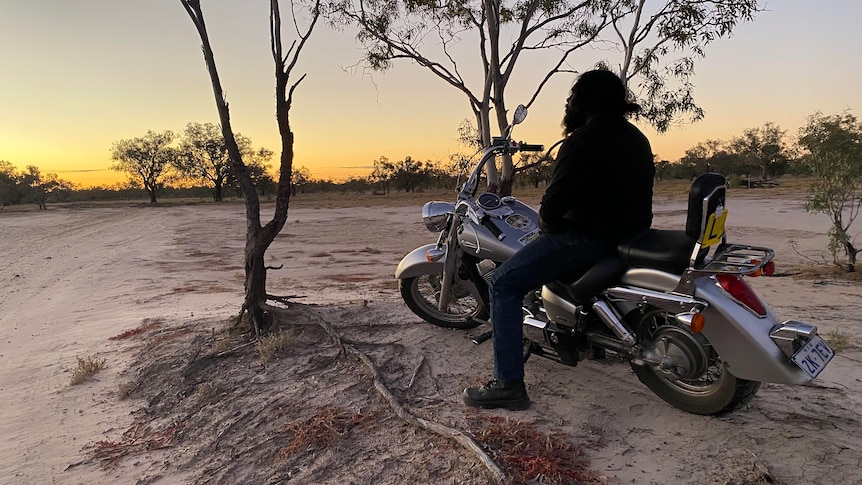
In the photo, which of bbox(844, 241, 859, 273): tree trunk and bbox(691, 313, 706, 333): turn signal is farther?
bbox(844, 241, 859, 273): tree trunk

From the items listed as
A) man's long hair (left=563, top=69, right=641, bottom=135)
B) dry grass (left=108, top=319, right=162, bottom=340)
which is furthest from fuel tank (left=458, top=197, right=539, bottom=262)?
dry grass (left=108, top=319, right=162, bottom=340)

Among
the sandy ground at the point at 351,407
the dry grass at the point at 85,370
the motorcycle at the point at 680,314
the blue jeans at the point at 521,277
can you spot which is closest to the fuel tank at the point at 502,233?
the motorcycle at the point at 680,314

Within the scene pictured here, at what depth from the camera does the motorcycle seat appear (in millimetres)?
2869

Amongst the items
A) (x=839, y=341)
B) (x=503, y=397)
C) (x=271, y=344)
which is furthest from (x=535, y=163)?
(x=503, y=397)

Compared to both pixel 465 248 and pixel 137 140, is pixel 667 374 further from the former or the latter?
pixel 137 140

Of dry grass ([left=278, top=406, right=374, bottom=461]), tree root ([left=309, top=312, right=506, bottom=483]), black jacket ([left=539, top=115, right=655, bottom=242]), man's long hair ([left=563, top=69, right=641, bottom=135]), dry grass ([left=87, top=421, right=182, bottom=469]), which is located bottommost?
dry grass ([left=87, top=421, right=182, bottom=469])

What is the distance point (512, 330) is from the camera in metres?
Result: 3.38

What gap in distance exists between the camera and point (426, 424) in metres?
3.10

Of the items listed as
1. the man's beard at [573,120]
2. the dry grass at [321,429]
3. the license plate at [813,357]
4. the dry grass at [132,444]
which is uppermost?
the man's beard at [573,120]

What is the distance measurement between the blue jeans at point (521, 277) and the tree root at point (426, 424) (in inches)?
21.9

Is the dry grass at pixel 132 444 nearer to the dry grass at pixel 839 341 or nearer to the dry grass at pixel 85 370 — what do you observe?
the dry grass at pixel 85 370

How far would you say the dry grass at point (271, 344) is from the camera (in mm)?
4453

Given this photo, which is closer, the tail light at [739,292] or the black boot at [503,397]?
the tail light at [739,292]

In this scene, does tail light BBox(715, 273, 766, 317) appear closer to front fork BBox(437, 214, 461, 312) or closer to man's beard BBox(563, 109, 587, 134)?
man's beard BBox(563, 109, 587, 134)
